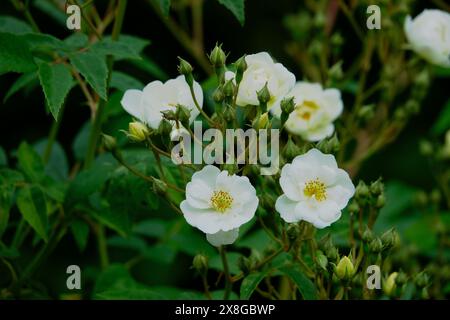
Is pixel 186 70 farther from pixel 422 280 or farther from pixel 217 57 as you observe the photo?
pixel 422 280

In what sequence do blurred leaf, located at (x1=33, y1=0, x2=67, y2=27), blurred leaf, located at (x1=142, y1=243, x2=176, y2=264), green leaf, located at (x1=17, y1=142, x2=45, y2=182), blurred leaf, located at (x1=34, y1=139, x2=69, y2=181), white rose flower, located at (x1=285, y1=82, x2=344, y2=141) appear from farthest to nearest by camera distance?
blurred leaf, located at (x1=33, y1=0, x2=67, y2=27), blurred leaf, located at (x1=142, y1=243, x2=176, y2=264), blurred leaf, located at (x1=34, y1=139, x2=69, y2=181), white rose flower, located at (x1=285, y1=82, x2=344, y2=141), green leaf, located at (x1=17, y1=142, x2=45, y2=182)

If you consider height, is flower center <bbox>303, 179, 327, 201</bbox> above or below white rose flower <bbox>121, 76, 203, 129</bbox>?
below

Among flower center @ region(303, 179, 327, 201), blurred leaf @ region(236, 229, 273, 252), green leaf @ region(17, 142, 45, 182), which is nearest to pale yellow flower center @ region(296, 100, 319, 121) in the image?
blurred leaf @ region(236, 229, 273, 252)

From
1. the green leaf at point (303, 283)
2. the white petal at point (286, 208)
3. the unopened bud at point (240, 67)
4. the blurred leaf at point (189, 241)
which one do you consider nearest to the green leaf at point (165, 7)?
the unopened bud at point (240, 67)

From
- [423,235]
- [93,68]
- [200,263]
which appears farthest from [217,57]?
[423,235]

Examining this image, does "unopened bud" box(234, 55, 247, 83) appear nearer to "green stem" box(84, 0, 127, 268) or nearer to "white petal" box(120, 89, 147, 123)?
"white petal" box(120, 89, 147, 123)
